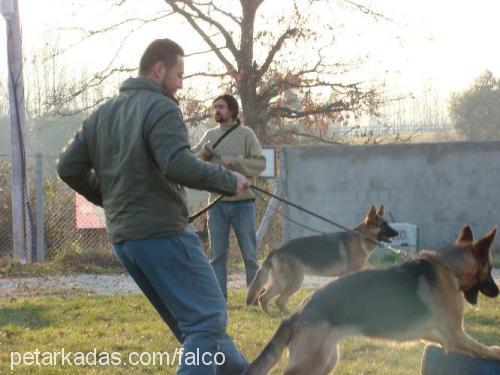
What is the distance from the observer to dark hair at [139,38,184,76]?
4402mm

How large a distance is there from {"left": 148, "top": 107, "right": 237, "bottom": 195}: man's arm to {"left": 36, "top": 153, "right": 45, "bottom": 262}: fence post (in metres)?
9.58

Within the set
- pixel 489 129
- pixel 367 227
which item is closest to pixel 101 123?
pixel 367 227

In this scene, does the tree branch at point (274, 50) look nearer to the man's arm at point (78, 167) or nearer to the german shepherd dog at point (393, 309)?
the german shepherd dog at point (393, 309)

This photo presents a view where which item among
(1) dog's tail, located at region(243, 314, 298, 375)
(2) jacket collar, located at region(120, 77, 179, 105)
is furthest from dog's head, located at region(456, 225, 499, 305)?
(2) jacket collar, located at region(120, 77, 179, 105)

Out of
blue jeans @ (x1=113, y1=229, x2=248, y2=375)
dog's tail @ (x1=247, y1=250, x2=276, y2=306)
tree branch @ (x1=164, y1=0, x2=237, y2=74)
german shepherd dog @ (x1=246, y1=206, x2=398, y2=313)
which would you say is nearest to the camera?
blue jeans @ (x1=113, y1=229, x2=248, y2=375)

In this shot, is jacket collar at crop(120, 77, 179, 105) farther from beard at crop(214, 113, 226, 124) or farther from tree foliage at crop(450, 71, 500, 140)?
tree foliage at crop(450, 71, 500, 140)

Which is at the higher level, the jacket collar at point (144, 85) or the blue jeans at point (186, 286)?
the jacket collar at point (144, 85)

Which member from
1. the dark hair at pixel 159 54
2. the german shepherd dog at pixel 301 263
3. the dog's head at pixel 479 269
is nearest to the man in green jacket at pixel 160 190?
the dark hair at pixel 159 54

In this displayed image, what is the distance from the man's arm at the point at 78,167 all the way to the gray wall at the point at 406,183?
941 cm

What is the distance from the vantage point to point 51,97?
63.4 feet

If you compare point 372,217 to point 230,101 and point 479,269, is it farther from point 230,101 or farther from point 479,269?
point 479,269

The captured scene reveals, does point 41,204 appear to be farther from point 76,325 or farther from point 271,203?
point 76,325

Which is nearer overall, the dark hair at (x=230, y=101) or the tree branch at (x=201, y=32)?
the dark hair at (x=230, y=101)

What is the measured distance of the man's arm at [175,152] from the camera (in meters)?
4.12
